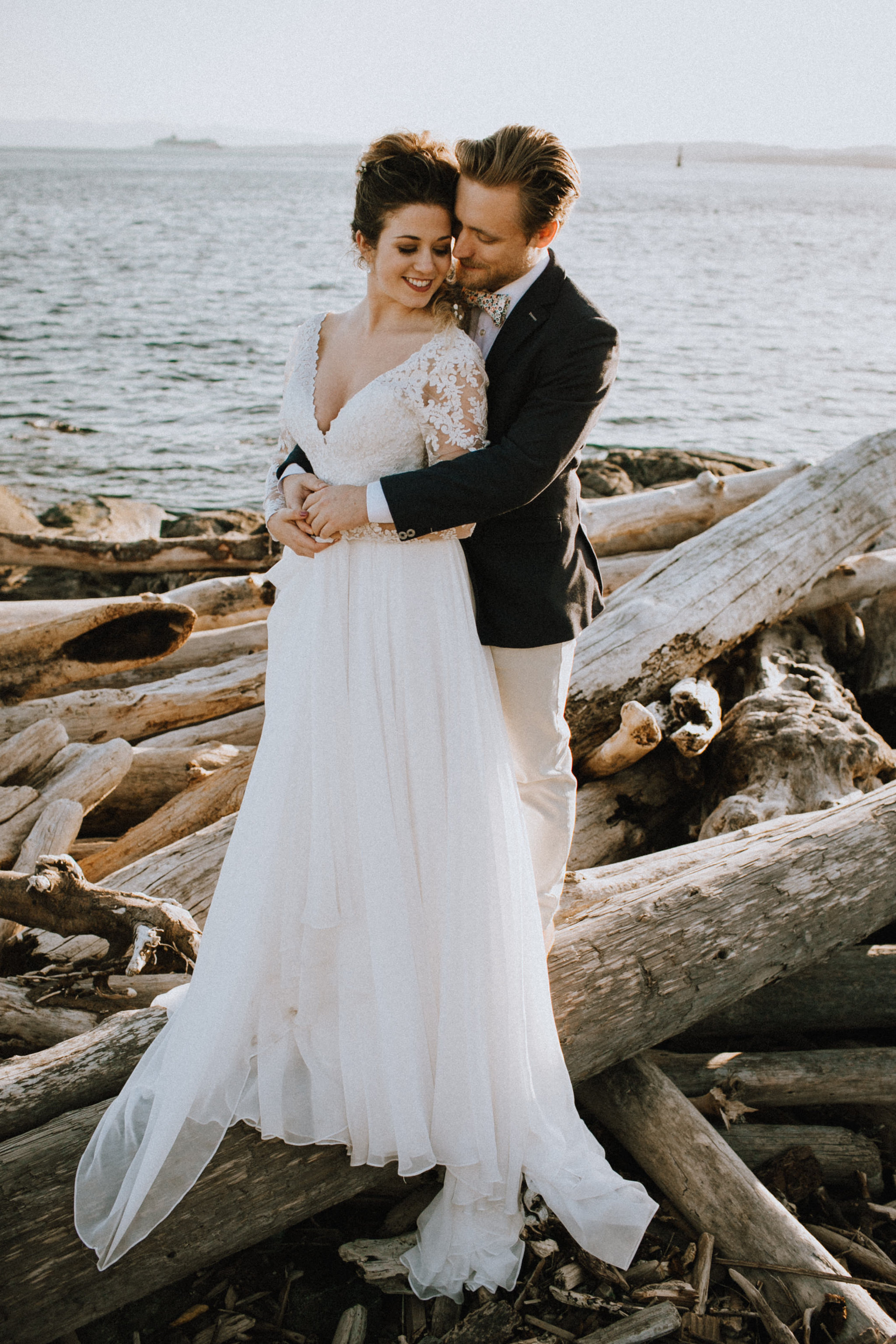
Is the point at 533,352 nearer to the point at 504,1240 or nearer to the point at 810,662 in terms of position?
the point at 504,1240

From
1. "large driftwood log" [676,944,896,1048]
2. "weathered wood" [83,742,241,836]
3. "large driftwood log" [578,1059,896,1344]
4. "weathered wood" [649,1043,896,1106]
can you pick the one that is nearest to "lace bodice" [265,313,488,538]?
"large driftwood log" [578,1059,896,1344]

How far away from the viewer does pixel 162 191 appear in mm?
83000

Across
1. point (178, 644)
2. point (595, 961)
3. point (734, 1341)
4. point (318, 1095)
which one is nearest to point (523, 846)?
point (595, 961)

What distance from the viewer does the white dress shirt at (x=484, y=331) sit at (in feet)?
8.17

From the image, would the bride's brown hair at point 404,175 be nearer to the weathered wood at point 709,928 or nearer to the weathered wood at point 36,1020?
the weathered wood at point 709,928

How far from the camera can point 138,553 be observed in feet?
22.5

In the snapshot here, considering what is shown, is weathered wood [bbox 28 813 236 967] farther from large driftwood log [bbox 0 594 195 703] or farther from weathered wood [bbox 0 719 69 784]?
large driftwood log [bbox 0 594 195 703]

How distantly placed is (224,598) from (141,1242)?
4424 millimetres

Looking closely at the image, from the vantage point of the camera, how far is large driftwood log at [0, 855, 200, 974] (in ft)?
10.3

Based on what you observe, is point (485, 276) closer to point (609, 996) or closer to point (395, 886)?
point (395, 886)

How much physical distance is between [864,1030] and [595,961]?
51.9 inches

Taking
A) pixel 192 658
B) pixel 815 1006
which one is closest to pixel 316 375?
pixel 815 1006

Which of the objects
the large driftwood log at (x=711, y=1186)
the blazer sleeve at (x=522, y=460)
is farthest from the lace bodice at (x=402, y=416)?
the large driftwood log at (x=711, y=1186)

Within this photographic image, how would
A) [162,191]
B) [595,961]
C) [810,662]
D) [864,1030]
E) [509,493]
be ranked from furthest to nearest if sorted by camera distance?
1. [162,191]
2. [810,662]
3. [864,1030]
4. [595,961]
5. [509,493]
